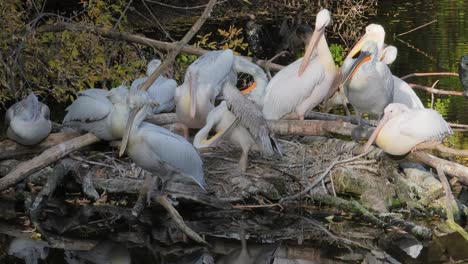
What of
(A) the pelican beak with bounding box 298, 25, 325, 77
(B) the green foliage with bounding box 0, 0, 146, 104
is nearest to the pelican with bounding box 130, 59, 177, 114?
(B) the green foliage with bounding box 0, 0, 146, 104

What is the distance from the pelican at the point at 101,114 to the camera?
693cm

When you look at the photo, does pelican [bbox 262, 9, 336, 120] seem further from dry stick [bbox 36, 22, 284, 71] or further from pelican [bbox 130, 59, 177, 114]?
dry stick [bbox 36, 22, 284, 71]

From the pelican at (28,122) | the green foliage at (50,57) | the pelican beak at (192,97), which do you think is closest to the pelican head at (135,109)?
the pelican beak at (192,97)

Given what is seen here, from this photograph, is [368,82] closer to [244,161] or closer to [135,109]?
[244,161]

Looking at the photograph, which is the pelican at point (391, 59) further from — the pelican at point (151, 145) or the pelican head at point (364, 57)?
the pelican at point (151, 145)

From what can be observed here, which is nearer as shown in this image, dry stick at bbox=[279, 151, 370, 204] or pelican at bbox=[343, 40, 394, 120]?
pelican at bbox=[343, 40, 394, 120]

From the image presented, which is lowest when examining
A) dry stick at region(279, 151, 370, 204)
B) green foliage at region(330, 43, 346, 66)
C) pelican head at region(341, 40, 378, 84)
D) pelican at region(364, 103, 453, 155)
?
green foliage at region(330, 43, 346, 66)

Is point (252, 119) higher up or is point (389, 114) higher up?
point (389, 114)


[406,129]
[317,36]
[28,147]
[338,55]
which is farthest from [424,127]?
[338,55]

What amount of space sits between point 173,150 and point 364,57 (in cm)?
169

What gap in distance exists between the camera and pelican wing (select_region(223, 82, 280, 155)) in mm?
6805

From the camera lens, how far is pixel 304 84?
23.4ft

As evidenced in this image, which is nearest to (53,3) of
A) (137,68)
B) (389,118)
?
(137,68)

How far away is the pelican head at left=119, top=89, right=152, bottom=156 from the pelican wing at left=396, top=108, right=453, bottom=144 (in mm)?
1852
